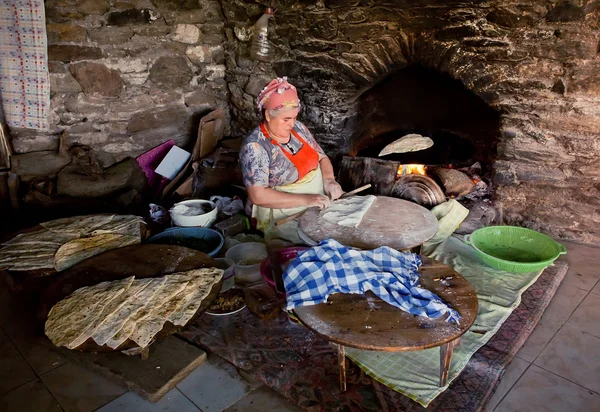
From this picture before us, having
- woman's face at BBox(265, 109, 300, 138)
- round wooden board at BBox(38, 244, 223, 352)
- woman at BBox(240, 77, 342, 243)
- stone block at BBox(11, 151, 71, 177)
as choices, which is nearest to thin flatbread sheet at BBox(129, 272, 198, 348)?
round wooden board at BBox(38, 244, 223, 352)

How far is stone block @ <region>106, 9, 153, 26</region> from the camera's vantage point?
3.95m

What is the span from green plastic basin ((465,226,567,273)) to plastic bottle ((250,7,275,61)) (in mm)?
2634

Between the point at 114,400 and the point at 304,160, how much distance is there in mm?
1977

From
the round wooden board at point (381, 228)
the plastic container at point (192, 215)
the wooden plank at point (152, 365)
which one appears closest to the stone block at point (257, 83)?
the plastic container at point (192, 215)

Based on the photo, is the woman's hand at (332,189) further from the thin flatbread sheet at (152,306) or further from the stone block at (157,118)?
the stone block at (157,118)

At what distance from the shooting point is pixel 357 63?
404 centimetres

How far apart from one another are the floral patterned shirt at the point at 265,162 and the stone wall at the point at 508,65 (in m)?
1.20

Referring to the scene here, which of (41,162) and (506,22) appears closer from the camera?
(506,22)

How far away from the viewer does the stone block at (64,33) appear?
145 inches

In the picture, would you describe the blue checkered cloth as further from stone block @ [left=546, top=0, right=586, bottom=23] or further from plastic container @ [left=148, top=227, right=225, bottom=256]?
stone block @ [left=546, top=0, right=586, bottom=23]

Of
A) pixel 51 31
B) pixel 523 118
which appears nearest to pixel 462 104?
pixel 523 118

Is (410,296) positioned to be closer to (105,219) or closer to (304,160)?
(304,160)

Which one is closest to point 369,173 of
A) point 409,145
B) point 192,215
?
point 409,145

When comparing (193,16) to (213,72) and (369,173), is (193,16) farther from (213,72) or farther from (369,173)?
(369,173)
